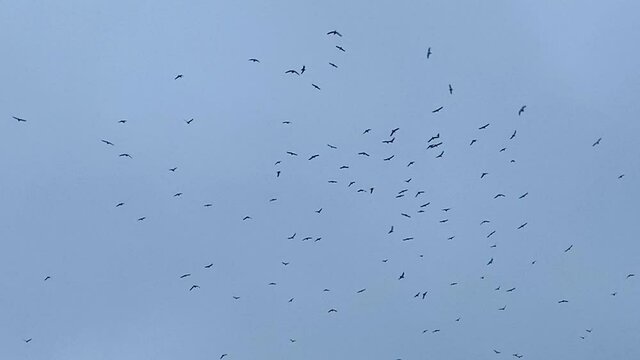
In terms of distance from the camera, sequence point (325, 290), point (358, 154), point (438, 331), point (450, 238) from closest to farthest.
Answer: point (358, 154)
point (450, 238)
point (325, 290)
point (438, 331)

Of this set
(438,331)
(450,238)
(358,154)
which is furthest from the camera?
(438,331)

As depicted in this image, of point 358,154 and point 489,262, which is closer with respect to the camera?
point 358,154

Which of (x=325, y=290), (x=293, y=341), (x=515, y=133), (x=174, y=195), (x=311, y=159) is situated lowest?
(x=293, y=341)

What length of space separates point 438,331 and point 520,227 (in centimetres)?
1677

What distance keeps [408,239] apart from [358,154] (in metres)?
13.4

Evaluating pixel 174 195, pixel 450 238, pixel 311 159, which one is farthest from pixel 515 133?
pixel 174 195

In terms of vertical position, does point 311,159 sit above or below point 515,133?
below

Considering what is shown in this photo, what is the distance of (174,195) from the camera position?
3081 inches

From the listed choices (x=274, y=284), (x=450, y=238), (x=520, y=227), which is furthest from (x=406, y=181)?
(x=274, y=284)

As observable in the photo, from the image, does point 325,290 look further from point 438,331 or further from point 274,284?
point 438,331

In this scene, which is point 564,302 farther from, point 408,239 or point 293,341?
point 293,341

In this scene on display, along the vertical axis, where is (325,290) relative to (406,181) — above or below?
below

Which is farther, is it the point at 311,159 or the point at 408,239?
the point at 408,239

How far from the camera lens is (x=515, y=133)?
76688 mm
